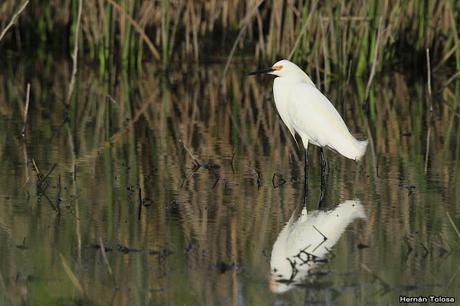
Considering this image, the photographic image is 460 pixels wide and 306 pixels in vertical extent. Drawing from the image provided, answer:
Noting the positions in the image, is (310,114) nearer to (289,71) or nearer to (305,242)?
(289,71)

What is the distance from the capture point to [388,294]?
4.68 metres

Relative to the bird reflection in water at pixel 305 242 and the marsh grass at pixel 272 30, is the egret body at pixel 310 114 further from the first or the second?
the marsh grass at pixel 272 30

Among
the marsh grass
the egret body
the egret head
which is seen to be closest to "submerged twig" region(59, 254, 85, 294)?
the egret body

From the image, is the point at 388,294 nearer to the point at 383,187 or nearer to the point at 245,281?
the point at 245,281

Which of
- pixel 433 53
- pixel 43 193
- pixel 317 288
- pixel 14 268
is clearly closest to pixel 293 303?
pixel 317 288

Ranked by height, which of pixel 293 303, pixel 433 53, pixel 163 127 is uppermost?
pixel 433 53

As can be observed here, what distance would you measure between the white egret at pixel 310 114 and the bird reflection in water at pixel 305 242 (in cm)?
54

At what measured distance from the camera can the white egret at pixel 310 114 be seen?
6.99m

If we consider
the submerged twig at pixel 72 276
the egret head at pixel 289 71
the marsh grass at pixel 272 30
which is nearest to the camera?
the submerged twig at pixel 72 276

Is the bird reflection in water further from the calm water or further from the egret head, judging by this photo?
the egret head

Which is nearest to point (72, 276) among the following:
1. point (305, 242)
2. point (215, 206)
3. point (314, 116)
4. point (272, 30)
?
point (305, 242)

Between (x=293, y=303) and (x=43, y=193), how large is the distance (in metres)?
2.47

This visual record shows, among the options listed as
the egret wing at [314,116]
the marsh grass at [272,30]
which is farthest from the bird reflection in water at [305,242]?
the marsh grass at [272,30]

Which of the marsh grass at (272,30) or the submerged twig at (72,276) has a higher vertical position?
the marsh grass at (272,30)
